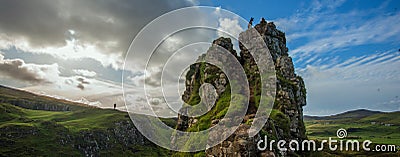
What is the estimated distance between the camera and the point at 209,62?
139 metres

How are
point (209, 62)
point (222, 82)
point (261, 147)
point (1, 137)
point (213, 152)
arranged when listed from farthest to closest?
point (1, 137), point (209, 62), point (222, 82), point (213, 152), point (261, 147)

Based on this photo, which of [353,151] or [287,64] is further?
[353,151]

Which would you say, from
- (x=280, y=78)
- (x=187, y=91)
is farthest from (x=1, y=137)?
(x=280, y=78)

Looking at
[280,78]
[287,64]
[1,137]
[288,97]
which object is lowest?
[1,137]

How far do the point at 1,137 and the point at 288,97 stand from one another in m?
200

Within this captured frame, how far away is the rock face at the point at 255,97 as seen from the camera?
208 feet

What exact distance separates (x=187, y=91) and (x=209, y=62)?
99.9 ft

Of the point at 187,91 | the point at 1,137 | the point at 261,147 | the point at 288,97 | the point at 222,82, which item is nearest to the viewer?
the point at 261,147

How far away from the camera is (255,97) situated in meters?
114

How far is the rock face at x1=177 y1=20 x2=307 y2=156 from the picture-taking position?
63.3 m

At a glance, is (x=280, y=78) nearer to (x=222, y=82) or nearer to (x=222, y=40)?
(x=222, y=82)

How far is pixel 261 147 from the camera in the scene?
207 feet

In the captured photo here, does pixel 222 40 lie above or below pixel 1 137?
above

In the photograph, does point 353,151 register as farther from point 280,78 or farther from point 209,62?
point 209,62
